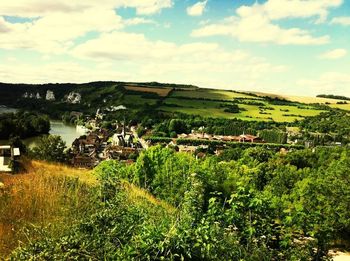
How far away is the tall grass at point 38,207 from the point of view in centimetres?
640

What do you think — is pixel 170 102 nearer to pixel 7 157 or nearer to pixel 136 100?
pixel 136 100

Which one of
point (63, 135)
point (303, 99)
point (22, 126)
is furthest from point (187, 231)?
point (303, 99)

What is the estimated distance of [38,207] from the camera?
779 centimetres

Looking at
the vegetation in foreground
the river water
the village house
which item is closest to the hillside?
the river water

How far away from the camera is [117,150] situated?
73.4m

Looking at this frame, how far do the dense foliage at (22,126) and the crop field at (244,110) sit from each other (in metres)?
52.4

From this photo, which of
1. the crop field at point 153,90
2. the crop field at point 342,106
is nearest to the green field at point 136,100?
the crop field at point 153,90

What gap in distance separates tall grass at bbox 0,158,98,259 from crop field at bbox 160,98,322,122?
390 feet

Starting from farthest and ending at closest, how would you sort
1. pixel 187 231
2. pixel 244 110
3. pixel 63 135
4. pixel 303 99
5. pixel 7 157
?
pixel 303 99
pixel 244 110
pixel 63 135
pixel 7 157
pixel 187 231

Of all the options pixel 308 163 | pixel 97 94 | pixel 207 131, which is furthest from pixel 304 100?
pixel 308 163

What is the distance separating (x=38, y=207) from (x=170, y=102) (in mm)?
136437

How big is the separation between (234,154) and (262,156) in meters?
6.14

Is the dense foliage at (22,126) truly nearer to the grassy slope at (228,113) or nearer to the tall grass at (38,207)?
the grassy slope at (228,113)

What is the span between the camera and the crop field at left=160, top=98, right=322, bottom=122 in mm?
128750
